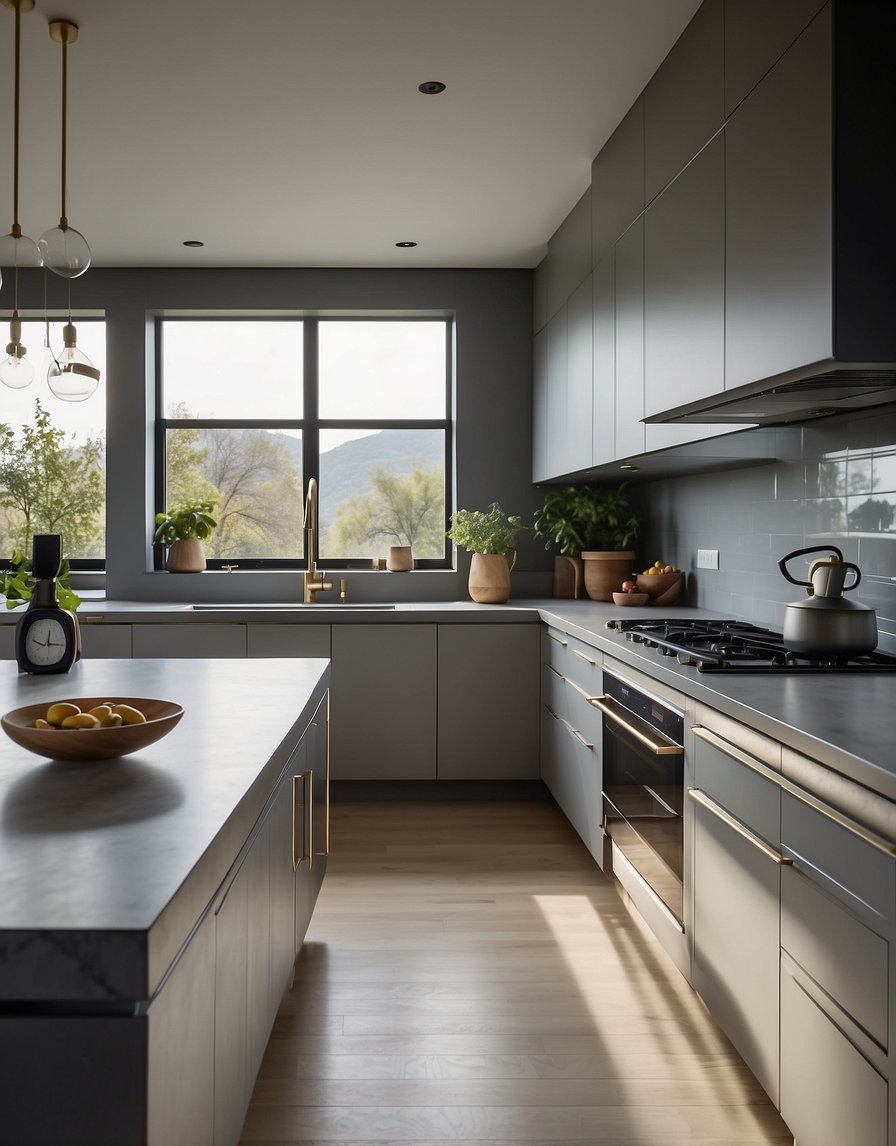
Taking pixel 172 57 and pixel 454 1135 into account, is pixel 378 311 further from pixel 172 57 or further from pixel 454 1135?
pixel 454 1135

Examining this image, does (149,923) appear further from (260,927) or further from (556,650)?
(556,650)

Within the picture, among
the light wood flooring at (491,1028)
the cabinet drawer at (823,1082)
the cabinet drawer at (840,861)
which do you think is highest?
the cabinet drawer at (840,861)

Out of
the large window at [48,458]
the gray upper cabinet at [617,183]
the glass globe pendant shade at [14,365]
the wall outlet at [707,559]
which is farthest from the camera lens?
the large window at [48,458]

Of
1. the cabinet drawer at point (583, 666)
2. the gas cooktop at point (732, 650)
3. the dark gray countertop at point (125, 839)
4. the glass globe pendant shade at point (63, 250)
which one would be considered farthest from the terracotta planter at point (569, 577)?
the glass globe pendant shade at point (63, 250)

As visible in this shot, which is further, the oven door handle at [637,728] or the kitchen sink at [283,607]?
the kitchen sink at [283,607]

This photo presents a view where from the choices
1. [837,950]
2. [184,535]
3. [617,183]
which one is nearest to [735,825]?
[837,950]

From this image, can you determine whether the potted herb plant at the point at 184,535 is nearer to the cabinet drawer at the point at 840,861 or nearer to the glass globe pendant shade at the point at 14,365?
the glass globe pendant shade at the point at 14,365

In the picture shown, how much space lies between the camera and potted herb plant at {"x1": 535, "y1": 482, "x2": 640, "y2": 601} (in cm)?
435

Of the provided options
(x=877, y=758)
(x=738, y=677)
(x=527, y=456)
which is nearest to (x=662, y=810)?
(x=738, y=677)

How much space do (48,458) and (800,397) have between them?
4.02 meters

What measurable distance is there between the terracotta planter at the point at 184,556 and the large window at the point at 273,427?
0.52 feet

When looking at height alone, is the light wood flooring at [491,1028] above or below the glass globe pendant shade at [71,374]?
below

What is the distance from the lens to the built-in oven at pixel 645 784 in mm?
2207

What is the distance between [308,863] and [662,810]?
913 millimetres
